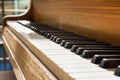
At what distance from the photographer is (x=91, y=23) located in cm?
130

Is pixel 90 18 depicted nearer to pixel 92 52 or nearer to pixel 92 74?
pixel 92 52

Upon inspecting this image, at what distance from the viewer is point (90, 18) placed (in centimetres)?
132

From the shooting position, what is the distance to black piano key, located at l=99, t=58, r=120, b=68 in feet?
2.25

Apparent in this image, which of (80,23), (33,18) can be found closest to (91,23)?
(80,23)

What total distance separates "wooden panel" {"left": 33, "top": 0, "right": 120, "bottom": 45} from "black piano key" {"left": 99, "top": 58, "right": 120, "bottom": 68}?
270 mm

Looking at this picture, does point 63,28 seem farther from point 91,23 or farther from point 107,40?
point 107,40

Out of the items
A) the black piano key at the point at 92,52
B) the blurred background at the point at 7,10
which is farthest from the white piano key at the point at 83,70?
the blurred background at the point at 7,10

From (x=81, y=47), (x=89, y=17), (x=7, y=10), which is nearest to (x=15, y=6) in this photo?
(x=7, y=10)

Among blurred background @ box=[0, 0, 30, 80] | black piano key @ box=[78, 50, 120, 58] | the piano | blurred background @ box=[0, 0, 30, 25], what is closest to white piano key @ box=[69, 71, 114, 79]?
the piano

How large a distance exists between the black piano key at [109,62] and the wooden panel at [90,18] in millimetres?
270

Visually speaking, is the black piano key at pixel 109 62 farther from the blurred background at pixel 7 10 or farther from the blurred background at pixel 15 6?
the blurred background at pixel 15 6

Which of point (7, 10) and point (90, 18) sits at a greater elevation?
point (90, 18)

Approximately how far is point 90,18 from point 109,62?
0.64 meters

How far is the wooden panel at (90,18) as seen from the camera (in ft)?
3.43
